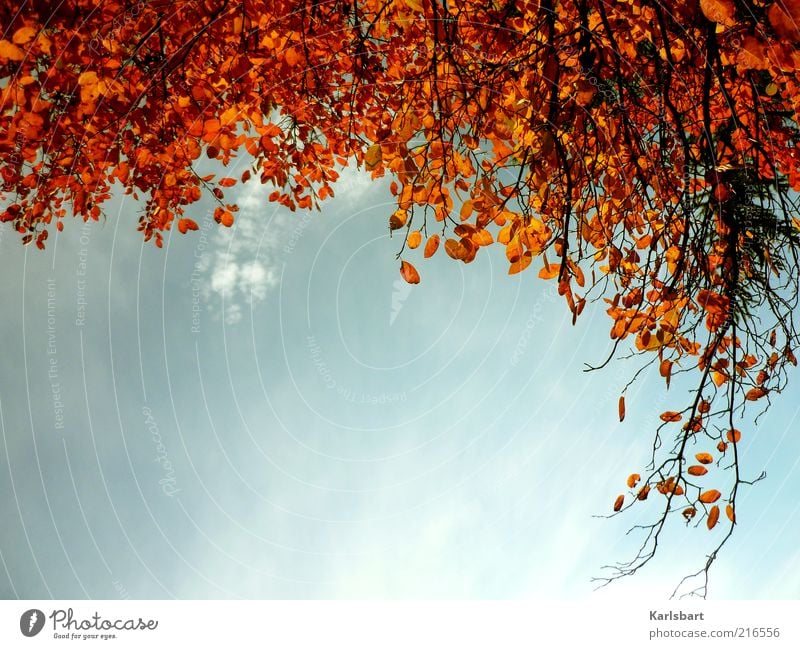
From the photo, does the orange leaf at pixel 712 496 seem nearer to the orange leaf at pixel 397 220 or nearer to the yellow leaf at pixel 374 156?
the orange leaf at pixel 397 220

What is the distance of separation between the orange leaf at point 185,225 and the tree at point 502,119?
0.02 metres

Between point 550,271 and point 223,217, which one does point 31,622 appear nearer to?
point 223,217

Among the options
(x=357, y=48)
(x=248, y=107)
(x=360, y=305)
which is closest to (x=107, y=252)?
(x=248, y=107)

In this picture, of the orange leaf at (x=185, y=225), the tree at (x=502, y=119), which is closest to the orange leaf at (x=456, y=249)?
the tree at (x=502, y=119)

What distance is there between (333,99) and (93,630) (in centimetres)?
354

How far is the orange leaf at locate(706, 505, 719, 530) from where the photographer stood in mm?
2408

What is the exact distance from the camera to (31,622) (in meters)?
2.41

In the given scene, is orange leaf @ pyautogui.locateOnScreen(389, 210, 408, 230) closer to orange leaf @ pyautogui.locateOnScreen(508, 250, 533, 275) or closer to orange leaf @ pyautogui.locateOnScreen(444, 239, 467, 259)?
orange leaf @ pyautogui.locateOnScreen(444, 239, 467, 259)

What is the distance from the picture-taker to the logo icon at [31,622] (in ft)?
7.84

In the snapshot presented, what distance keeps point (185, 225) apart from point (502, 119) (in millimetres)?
2424

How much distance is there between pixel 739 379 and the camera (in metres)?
2.62

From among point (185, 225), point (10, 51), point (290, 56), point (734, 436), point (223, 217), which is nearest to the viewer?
point (10, 51)

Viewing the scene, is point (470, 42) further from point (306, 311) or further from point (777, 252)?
point (777, 252)

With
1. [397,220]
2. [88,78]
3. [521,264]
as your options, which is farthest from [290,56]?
[521,264]
